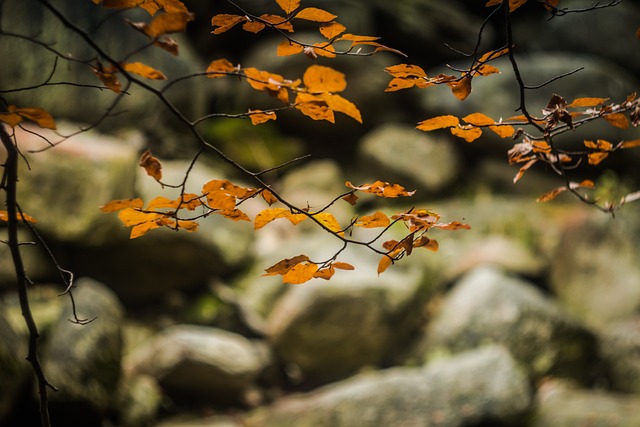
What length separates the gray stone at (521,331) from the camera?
15.4 feet

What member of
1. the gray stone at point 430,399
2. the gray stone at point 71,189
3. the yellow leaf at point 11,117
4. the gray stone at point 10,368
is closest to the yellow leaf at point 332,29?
the yellow leaf at point 11,117

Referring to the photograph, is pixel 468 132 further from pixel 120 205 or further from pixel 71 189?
pixel 71 189

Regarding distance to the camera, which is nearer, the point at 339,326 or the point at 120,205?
the point at 120,205

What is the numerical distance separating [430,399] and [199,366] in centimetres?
203

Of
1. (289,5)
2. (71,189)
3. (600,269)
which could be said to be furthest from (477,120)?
(600,269)

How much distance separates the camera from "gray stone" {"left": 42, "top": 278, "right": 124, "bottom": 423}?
3596 millimetres

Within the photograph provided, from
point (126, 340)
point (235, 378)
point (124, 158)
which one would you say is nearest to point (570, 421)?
point (235, 378)

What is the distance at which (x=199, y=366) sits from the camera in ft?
15.0

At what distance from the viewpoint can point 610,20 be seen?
902 centimetres

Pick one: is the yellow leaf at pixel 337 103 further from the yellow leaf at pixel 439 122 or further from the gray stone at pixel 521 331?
the gray stone at pixel 521 331

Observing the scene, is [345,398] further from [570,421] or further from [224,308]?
[224,308]

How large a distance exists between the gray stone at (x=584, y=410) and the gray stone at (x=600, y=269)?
3.91 feet

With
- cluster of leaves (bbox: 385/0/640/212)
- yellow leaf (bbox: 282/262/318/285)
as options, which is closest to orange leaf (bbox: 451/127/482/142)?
cluster of leaves (bbox: 385/0/640/212)

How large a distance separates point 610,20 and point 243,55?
646cm
